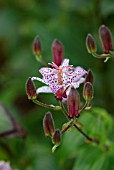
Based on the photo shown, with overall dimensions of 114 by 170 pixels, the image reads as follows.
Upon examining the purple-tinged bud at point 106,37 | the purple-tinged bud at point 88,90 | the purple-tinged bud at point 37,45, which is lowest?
the purple-tinged bud at point 88,90

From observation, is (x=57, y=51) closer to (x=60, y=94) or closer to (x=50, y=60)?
(x=60, y=94)

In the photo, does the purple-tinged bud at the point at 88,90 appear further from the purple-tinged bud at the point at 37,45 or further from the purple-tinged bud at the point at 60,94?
the purple-tinged bud at the point at 37,45

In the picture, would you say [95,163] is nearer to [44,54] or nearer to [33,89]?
[33,89]

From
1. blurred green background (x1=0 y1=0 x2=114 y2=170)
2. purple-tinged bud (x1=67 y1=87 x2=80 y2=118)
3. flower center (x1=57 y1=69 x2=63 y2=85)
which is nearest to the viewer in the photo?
purple-tinged bud (x1=67 y1=87 x2=80 y2=118)

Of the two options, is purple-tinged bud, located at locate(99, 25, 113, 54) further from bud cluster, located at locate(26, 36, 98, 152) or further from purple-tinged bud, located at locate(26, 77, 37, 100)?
purple-tinged bud, located at locate(26, 77, 37, 100)

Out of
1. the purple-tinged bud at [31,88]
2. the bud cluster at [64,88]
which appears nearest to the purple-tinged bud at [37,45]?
the bud cluster at [64,88]

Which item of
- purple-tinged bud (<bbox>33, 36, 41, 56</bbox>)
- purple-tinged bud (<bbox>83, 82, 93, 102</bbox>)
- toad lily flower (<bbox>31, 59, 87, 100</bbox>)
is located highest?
purple-tinged bud (<bbox>33, 36, 41, 56</bbox>)

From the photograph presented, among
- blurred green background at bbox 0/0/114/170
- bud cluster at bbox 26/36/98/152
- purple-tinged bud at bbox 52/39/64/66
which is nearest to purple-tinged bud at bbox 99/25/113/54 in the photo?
bud cluster at bbox 26/36/98/152
